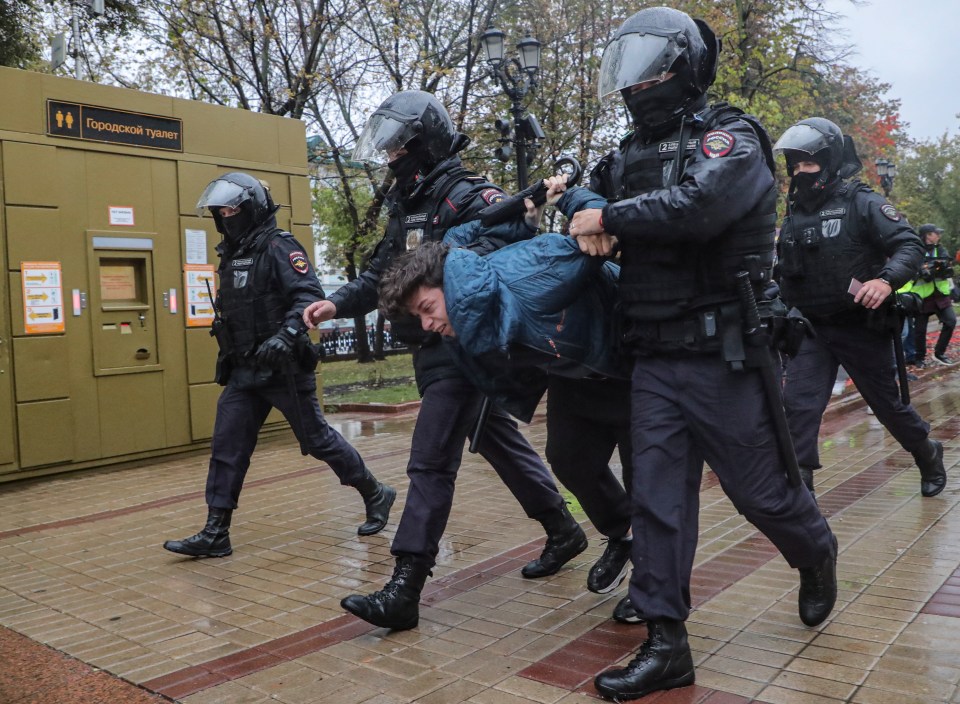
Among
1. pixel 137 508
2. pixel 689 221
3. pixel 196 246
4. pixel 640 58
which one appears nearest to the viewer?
pixel 689 221

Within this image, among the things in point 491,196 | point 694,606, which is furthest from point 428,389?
point 694,606

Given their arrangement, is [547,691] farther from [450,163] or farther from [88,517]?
[88,517]

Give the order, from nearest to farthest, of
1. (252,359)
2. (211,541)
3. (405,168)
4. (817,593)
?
(817,593), (405,168), (211,541), (252,359)

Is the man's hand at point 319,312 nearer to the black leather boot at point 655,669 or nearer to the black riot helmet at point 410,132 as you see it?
the black riot helmet at point 410,132

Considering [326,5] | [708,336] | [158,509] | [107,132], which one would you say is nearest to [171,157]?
[107,132]

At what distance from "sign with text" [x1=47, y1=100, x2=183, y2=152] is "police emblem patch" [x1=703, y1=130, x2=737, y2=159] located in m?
6.46

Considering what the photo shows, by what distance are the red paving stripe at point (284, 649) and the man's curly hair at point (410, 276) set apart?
1369 mm

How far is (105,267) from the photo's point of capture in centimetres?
822

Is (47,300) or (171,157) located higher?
(171,157)

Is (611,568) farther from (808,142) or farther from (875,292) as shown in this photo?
(808,142)

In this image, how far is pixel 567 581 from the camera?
13.9ft

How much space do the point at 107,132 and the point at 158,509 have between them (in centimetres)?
362

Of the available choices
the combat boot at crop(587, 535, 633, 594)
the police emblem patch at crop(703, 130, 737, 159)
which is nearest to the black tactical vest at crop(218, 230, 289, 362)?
the combat boot at crop(587, 535, 633, 594)

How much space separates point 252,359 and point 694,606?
2782 mm
